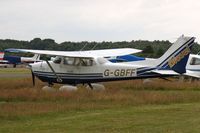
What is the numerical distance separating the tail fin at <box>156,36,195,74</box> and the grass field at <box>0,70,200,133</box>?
5420 mm

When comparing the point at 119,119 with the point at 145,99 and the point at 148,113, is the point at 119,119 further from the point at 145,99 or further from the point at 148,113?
the point at 145,99

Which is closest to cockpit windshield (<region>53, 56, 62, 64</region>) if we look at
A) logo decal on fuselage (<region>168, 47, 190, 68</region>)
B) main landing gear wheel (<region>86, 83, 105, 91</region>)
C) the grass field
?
main landing gear wheel (<region>86, 83, 105, 91</region>)

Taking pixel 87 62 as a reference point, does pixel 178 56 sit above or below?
above

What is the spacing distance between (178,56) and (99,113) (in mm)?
11273

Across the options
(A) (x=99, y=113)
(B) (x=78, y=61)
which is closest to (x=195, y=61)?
(B) (x=78, y=61)

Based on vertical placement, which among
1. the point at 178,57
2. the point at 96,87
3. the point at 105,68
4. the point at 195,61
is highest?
the point at 178,57

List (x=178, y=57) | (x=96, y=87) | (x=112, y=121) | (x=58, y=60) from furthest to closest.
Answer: (x=58, y=60) < (x=178, y=57) < (x=96, y=87) < (x=112, y=121)

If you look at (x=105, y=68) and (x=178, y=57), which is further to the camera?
(x=178, y=57)

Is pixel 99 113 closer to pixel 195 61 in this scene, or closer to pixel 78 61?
pixel 78 61

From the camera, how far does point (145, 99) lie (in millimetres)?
18234

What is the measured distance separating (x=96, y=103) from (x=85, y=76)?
7.61m

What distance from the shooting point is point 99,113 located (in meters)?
14.6

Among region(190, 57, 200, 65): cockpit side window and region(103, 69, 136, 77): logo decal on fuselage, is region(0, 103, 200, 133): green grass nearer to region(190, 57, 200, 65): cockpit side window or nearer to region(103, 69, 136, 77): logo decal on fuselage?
region(103, 69, 136, 77): logo decal on fuselage

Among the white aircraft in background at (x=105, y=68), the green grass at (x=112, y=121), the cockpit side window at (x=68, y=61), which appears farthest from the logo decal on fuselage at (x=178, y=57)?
the green grass at (x=112, y=121)
